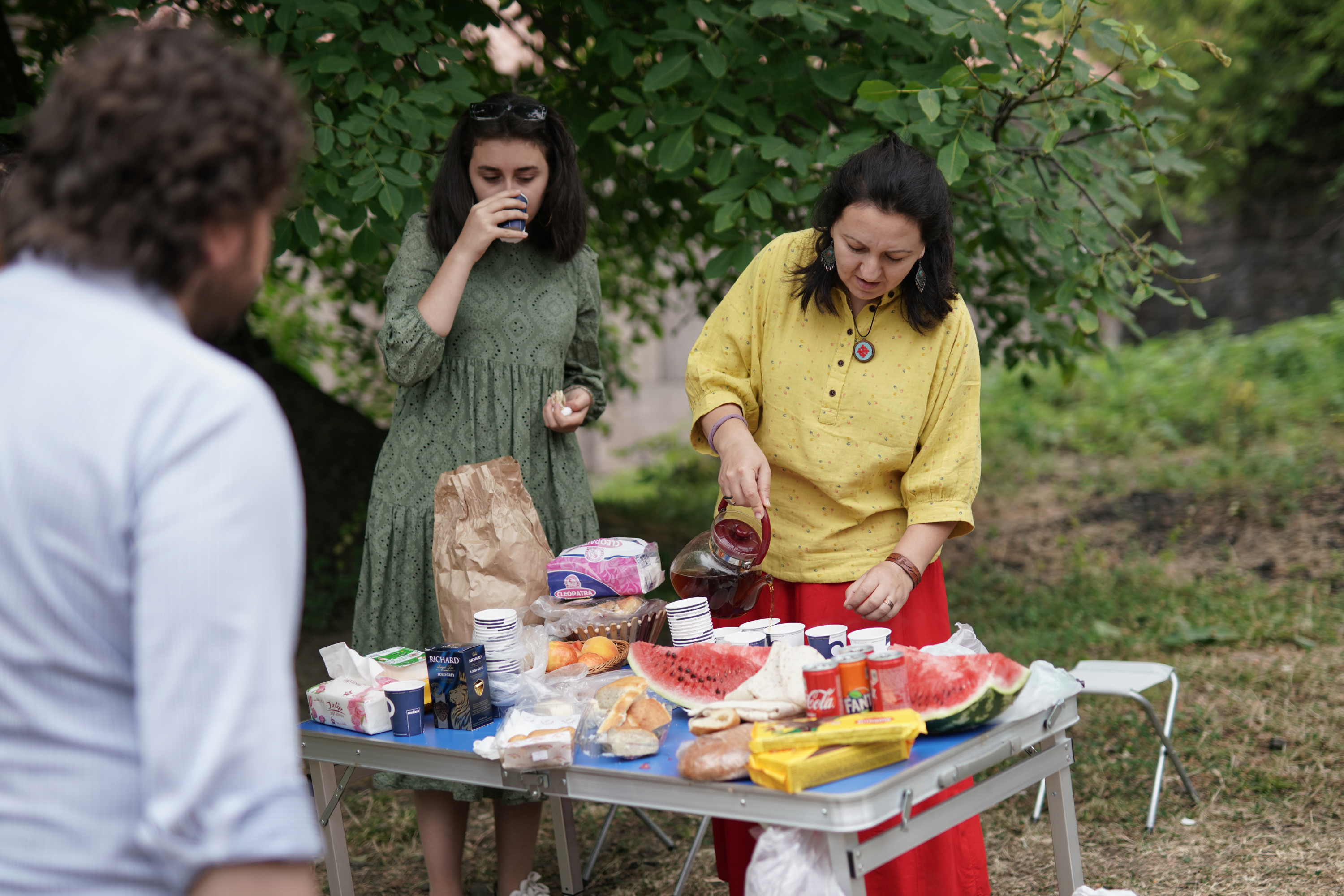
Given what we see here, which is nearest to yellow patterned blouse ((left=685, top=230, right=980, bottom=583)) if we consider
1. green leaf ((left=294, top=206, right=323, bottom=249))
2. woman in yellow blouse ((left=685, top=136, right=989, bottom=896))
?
woman in yellow blouse ((left=685, top=136, right=989, bottom=896))

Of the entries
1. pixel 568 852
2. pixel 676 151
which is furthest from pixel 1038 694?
pixel 676 151

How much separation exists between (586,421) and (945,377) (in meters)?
1.10

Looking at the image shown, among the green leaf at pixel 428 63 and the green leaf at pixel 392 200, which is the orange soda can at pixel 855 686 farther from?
the green leaf at pixel 428 63

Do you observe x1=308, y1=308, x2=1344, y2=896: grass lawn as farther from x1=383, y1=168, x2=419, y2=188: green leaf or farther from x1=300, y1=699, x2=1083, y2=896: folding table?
x1=383, y1=168, x2=419, y2=188: green leaf

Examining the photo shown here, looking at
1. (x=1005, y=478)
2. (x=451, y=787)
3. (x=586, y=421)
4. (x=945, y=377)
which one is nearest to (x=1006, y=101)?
(x=945, y=377)

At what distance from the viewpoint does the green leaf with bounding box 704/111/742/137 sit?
405 centimetres

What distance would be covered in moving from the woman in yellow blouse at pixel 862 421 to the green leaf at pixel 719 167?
1303 millimetres

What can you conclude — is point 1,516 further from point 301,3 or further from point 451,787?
point 301,3

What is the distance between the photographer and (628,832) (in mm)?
4238

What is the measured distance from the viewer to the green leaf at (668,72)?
400 centimetres

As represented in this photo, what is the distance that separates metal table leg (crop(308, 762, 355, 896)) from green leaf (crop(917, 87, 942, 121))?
95.7 inches

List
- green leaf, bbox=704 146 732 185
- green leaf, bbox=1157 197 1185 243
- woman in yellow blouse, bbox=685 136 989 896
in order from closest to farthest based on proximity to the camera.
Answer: woman in yellow blouse, bbox=685 136 989 896
green leaf, bbox=1157 197 1185 243
green leaf, bbox=704 146 732 185

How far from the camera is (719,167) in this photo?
4.14 metres

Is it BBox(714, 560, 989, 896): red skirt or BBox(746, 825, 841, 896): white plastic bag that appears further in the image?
BBox(714, 560, 989, 896): red skirt
